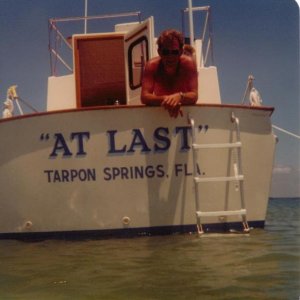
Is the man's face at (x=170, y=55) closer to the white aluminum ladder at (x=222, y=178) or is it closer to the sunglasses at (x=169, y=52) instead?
the sunglasses at (x=169, y=52)

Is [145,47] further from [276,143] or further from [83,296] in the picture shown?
[83,296]

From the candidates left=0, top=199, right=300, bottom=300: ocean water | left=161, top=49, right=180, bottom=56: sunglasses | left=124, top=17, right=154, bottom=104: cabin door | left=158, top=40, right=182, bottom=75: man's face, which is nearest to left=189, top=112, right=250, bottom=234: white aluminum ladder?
left=0, top=199, right=300, bottom=300: ocean water

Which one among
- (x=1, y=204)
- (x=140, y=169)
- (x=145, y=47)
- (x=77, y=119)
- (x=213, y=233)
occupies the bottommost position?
(x=213, y=233)

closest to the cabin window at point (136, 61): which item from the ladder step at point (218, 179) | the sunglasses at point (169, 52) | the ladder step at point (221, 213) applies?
the sunglasses at point (169, 52)

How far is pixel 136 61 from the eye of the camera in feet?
22.0

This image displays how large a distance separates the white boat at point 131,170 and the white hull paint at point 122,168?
1 cm

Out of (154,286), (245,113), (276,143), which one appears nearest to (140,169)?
(245,113)

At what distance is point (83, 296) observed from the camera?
281 cm

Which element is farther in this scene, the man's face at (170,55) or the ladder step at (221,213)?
the man's face at (170,55)

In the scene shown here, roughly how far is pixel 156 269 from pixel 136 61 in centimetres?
389

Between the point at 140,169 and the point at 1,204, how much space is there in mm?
1745

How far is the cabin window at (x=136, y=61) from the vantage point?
6605mm

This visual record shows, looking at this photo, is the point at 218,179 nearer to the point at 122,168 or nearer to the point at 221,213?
the point at 221,213

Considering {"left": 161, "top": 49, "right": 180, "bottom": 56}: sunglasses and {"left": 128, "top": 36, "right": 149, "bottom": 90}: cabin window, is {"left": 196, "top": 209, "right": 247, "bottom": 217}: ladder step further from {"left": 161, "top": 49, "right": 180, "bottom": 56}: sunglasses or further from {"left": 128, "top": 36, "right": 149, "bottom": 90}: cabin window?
{"left": 128, "top": 36, "right": 149, "bottom": 90}: cabin window
